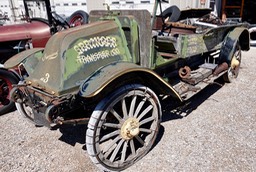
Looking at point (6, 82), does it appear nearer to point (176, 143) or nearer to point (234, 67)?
point (176, 143)

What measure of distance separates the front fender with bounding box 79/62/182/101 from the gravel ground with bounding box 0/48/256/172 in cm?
66

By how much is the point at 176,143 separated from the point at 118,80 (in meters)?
1.20

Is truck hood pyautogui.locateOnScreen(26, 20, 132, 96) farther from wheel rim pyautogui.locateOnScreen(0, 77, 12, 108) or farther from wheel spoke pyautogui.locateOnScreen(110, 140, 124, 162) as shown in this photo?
wheel rim pyautogui.locateOnScreen(0, 77, 12, 108)

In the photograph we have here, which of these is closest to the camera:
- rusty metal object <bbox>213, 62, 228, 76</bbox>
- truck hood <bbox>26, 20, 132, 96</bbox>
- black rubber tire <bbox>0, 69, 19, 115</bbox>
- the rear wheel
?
truck hood <bbox>26, 20, 132, 96</bbox>

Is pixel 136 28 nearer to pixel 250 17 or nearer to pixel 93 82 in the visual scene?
pixel 93 82

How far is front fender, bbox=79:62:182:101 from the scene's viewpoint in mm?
2148

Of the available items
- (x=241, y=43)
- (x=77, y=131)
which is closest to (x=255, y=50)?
(x=241, y=43)

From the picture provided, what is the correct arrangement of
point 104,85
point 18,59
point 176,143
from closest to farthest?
1. point 104,85
2. point 176,143
3. point 18,59

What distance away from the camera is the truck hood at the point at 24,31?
171 inches

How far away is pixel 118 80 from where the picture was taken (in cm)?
245

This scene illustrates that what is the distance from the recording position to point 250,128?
129 inches

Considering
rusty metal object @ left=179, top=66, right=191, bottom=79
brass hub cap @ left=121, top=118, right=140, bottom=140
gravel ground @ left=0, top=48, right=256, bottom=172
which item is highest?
rusty metal object @ left=179, top=66, right=191, bottom=79

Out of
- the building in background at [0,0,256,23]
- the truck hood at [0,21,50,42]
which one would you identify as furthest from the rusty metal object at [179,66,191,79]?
the building in background at [0,0,256,23]

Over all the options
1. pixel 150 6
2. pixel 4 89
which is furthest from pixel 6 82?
pixel 150 6
